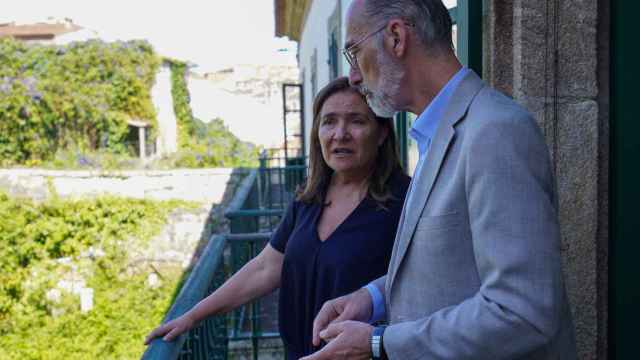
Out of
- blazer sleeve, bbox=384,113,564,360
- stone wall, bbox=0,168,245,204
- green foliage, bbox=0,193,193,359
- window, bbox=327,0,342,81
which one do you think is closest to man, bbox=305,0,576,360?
blazer sleeve, bbox=384,113,564,360

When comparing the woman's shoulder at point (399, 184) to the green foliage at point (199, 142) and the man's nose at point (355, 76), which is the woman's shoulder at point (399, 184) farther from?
the green foliage at point (199, 142)

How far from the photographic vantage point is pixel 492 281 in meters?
1.17

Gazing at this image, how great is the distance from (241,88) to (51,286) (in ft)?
97.9

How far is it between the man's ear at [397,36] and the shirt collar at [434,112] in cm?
11

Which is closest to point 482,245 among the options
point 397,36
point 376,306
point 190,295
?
point 397,36

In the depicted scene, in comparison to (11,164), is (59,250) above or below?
below

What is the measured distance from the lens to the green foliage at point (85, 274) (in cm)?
1027

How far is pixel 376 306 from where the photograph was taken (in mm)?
1697

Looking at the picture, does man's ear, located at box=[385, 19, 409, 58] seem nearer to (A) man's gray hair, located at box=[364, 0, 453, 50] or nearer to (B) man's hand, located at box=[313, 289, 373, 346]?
(A) man's gray hair, located at box=[364, 0, 453, 50]

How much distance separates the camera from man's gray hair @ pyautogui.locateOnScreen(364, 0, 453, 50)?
54.6 inches

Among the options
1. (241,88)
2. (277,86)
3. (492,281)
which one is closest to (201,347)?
(492,281)

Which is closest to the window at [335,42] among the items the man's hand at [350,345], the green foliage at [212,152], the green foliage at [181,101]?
the man's hand at [350,345]

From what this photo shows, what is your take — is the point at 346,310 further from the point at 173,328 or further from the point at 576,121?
the point at 576,121

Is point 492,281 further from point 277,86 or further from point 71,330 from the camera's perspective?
point 277,86
